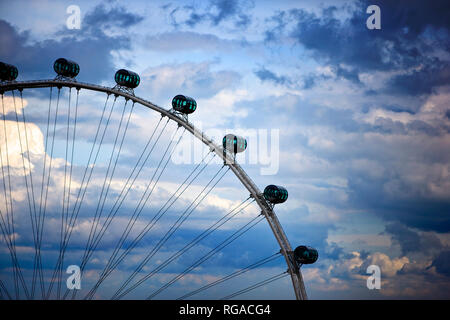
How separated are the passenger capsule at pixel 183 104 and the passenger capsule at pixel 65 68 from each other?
1109 centimetres

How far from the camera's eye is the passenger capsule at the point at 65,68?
58969 millimetres

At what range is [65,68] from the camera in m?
59.0

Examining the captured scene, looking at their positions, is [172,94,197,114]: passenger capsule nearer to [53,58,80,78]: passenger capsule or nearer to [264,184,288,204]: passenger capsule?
[264,184,288,204]: passenger capsule

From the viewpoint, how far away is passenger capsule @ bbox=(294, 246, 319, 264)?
53.4 meters

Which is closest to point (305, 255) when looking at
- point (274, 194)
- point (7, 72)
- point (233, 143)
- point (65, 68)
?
point (274, 194)

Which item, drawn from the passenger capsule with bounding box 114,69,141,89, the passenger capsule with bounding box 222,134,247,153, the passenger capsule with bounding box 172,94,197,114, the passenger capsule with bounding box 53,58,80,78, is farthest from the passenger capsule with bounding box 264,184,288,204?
the passenger capsule with bounding box 53,58,80,78

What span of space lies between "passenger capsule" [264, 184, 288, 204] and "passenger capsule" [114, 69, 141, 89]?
1578 cm
